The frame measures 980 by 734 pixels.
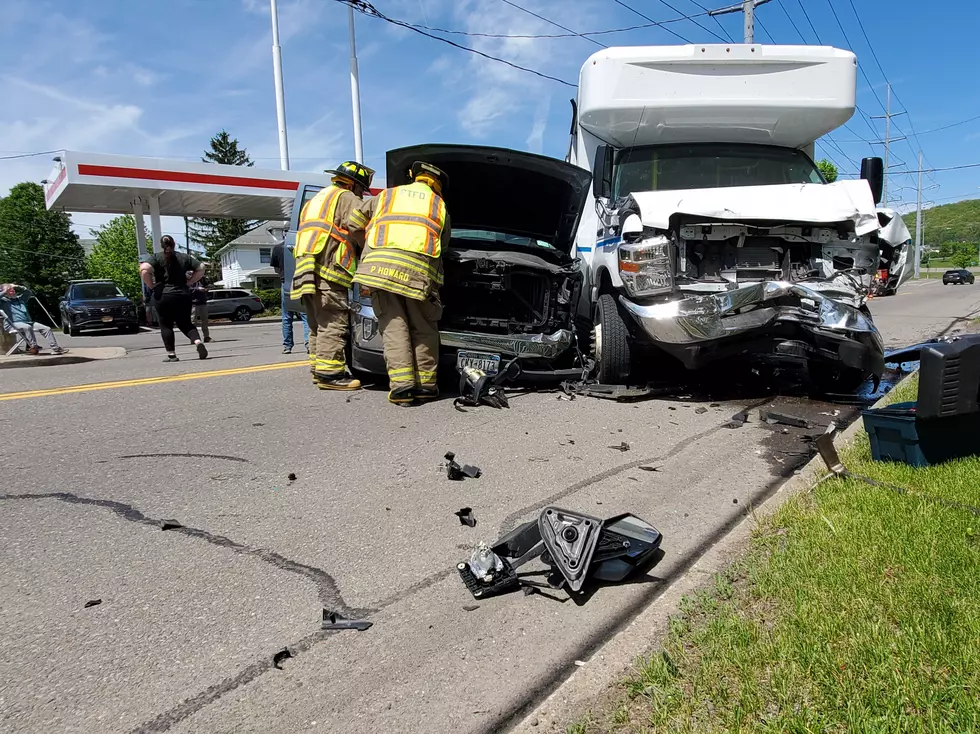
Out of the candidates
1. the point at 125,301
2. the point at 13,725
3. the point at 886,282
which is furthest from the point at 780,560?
the point at 125,301

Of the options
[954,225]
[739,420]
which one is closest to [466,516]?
[739,420]

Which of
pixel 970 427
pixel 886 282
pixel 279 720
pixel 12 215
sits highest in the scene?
pixel 12 215

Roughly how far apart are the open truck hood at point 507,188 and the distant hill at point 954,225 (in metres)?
157

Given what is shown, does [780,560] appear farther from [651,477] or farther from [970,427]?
[970,427]

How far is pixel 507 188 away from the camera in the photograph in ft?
22.2

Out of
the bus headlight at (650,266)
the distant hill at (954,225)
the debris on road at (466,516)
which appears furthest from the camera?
the distant hill at (954,225)

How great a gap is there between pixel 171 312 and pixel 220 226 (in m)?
59.6

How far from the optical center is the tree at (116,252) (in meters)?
48.4

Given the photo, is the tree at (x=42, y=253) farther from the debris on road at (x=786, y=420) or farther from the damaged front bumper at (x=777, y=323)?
the debris on road at (x=786, y=420)

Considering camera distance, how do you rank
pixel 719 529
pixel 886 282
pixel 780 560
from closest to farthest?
pixel 780 560 → pixel 719 529 → pixel 886 282

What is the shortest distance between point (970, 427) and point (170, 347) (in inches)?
355

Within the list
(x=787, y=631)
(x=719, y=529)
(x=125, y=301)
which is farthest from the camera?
(x=125, y=301)

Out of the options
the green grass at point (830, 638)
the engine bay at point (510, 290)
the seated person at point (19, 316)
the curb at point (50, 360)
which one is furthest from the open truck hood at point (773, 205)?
the seated person at point (19, 316)

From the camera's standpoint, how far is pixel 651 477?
3.96 metres
